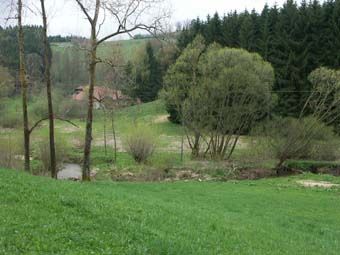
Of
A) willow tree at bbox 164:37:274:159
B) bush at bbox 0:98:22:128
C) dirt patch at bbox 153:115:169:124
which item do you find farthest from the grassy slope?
dirt patch at bbox 153:115:169:124

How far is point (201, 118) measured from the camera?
149ft

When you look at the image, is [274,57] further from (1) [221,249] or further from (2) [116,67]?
(1) [221,249]

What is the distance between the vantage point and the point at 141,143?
→ 1671 inches

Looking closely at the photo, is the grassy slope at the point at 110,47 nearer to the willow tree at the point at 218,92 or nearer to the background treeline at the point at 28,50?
the background treeline at the point at 28,50

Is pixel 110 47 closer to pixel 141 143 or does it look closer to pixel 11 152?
pixel 141 143

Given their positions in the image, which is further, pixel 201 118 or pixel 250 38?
pixel 250 38

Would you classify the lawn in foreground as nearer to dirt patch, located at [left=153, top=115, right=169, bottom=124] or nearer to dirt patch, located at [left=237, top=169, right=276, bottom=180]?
dirt patch, located at [left=237, top=169, right=276, bottom=180]

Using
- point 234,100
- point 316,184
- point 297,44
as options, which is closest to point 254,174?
point 316,184

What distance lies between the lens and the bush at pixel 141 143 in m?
42.6

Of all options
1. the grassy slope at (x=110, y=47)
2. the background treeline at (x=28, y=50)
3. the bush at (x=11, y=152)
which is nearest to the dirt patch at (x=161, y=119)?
the grassy slope at (x=110, y=47)

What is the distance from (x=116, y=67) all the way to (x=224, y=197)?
890 centimetres

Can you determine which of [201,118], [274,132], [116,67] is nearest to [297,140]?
[274,132]

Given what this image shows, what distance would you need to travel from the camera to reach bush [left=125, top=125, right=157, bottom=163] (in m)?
42.6

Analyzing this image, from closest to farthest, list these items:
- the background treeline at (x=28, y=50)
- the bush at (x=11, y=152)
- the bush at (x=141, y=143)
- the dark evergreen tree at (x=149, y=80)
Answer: the background treeline at (x=28, y=50) < the bush at (x=11, y=152) < the bush at (x=141, y=143) < the dark evergreen tree at (x=149, y=80)
